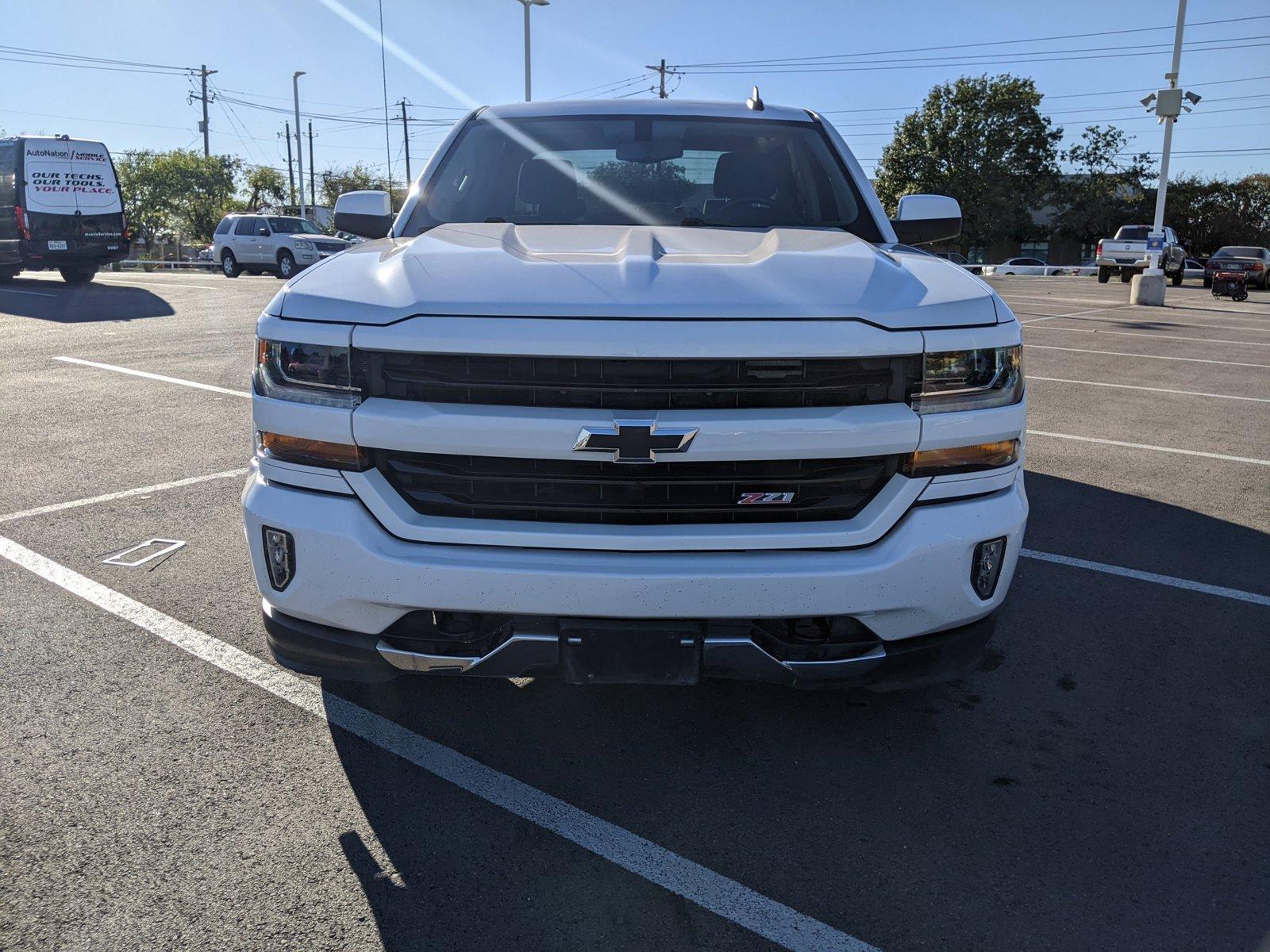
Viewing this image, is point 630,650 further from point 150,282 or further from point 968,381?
point 150,282

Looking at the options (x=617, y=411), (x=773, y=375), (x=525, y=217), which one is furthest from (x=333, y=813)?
(x=525, y=217)

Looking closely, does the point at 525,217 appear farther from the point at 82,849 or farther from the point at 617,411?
the point at 82,849

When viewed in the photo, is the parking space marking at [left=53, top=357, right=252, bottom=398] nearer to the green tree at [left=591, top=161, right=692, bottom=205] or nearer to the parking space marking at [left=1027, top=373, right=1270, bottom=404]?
the green tree at [left=591, top=161, right=692, bottom=205]

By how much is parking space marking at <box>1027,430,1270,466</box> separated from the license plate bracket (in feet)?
18.3

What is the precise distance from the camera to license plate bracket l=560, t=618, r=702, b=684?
2365 mm

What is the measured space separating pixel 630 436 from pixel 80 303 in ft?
58.4

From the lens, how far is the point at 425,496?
2459mm

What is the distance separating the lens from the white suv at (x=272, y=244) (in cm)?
2661

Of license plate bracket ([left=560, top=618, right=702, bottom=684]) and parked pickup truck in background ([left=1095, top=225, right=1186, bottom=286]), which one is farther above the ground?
parked pickup truck in background ([left=1095, top=225, right=1186, bottom=286])

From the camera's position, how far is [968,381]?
2.51 m

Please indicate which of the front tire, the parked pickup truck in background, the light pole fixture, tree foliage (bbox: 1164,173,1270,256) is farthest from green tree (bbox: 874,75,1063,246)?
the front tire

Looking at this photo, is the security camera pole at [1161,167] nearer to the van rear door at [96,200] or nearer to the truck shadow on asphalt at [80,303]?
the truck shadow on asphalt at [80,303]

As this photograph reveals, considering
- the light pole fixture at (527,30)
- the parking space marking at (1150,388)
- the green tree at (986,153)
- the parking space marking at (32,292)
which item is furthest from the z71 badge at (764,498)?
the green tree at (986,153)

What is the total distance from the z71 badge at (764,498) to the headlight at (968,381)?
0.39m
